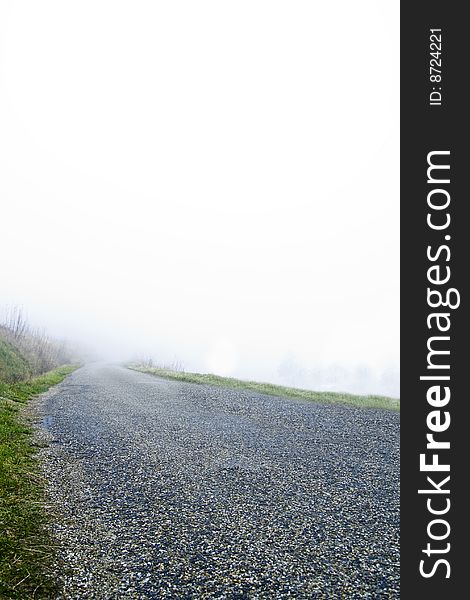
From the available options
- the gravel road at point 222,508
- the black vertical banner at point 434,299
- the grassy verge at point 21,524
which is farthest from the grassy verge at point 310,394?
the grassy verge at point 21,524

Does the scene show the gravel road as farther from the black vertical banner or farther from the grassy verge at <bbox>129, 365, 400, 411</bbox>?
the grassy verge at <bbox>129, 365, 400, 411</bbox>

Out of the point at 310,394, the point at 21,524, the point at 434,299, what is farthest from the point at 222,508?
the point at 310,394

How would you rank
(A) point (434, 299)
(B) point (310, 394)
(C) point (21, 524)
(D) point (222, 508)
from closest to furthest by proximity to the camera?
(A) point (434, 299)
(C) point (21, 524)
(D) point (222, 508)
(B) point (310, 394)

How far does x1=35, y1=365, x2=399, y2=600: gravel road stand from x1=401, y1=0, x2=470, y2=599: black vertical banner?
1.13 metres

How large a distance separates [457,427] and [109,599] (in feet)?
18.2

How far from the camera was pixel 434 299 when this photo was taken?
6.53 metres

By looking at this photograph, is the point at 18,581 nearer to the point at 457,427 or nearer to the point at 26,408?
the point at 457,427

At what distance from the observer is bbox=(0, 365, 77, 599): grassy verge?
555 centimetres

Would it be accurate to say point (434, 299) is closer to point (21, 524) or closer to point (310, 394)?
point (21, 524)

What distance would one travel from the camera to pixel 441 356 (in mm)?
6375

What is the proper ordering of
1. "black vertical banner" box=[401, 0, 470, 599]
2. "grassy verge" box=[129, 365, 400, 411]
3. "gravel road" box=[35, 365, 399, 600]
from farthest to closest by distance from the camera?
"grassy verge" box=[129, 365, 400, 411] < "gravel road" box=[35, 365, 399, 600] < "black vertical banner" box=[401, 0, 470, 599]

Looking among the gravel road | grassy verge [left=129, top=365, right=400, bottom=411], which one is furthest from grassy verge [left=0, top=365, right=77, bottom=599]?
grassy verge [left=129, top=365, right=400, bottom=411]

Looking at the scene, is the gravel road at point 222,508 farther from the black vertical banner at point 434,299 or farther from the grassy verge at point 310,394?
the grassy verge at point 310,394

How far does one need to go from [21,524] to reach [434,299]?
817cm
